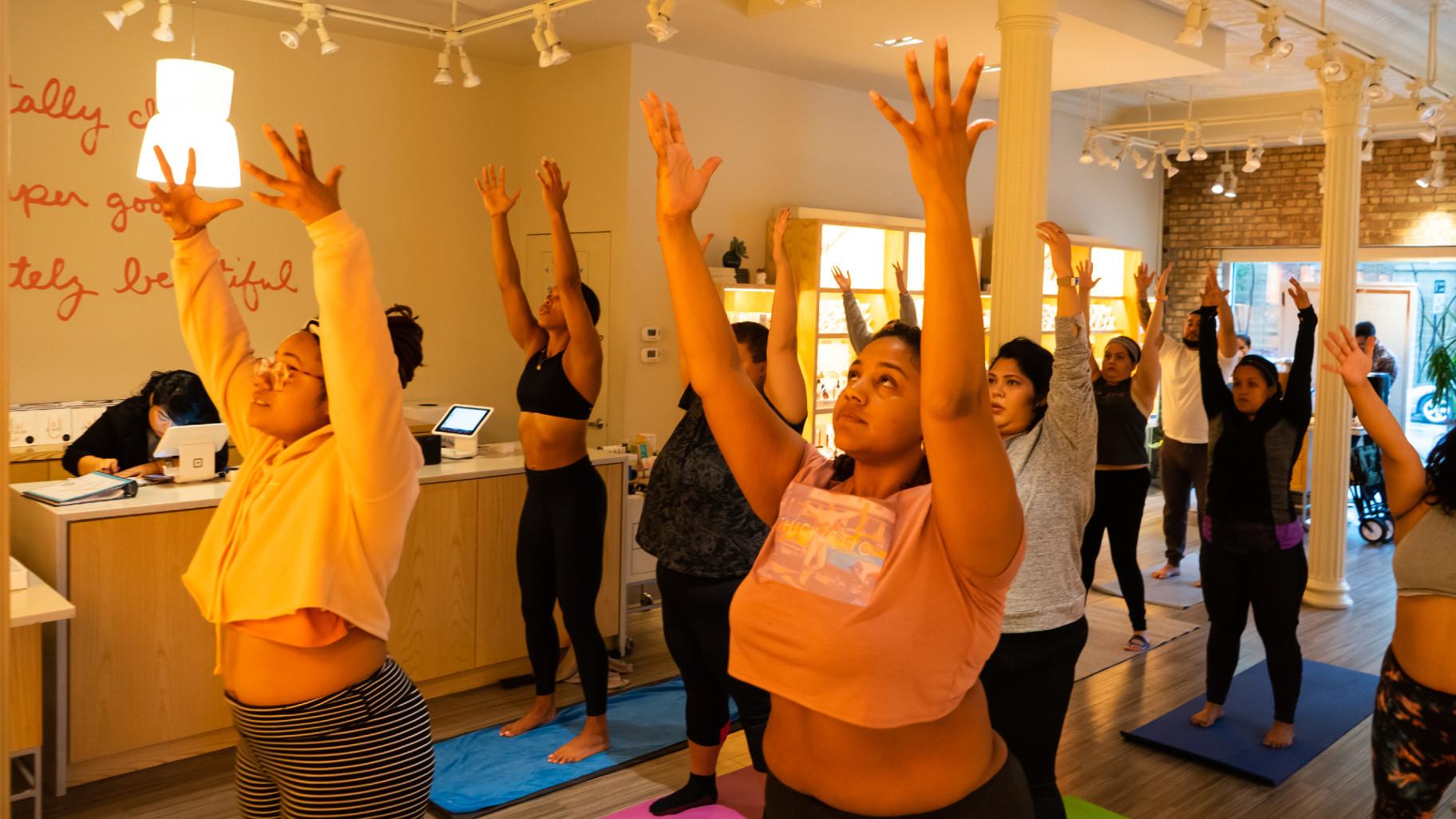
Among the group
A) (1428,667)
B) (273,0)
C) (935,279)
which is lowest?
(1428,667)

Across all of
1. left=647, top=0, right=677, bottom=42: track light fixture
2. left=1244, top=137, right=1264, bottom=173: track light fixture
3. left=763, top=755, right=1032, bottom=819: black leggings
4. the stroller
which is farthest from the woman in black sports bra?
the stroller

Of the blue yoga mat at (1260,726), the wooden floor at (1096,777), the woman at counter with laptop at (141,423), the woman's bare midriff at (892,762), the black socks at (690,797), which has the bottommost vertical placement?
the wooden floor at (1096,777)

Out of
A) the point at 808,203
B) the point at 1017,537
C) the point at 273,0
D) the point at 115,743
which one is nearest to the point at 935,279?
the point at 1017,537

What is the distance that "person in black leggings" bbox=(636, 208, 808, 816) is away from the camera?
3303 mm

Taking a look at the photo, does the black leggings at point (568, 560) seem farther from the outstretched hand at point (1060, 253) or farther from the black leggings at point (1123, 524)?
the black leggings at point (1123, 524)

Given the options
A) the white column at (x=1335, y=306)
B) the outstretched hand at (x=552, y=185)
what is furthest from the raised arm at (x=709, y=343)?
the white column at (x=1335, y=306)

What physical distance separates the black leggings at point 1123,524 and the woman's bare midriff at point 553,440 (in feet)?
9.64

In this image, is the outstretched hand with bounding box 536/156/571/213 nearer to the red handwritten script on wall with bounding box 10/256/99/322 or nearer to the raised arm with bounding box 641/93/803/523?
the raised arm with bounding box 641/93/803/523

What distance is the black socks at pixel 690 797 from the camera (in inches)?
142

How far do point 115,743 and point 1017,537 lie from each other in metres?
3.42

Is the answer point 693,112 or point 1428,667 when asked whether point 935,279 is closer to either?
point 1428,667

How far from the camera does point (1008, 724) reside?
2.78m

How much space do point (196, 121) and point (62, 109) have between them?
2.23 metres

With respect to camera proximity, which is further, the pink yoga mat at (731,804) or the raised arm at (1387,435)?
the pink yoga mat at (731,804)
